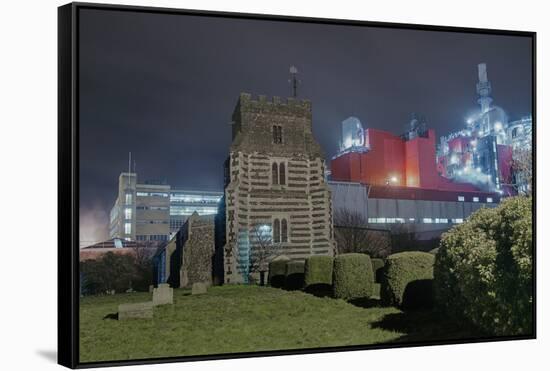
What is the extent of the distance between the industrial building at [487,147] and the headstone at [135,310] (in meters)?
6.47

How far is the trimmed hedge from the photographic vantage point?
41.3 feet

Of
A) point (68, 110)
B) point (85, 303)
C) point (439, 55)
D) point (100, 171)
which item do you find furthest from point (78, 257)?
point (439, 55)

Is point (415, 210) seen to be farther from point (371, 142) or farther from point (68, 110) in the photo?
point (68, 110)

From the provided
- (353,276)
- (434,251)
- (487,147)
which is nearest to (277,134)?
(353,276)

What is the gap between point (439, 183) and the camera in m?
14.0

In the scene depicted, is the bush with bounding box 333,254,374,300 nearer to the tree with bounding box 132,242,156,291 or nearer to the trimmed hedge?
the trimmed hedge

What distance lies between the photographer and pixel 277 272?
12.8 m

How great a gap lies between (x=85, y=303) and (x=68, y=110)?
10.5 ft

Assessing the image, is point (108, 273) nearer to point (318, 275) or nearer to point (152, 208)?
point (152, 208)

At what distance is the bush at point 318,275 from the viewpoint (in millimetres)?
12705

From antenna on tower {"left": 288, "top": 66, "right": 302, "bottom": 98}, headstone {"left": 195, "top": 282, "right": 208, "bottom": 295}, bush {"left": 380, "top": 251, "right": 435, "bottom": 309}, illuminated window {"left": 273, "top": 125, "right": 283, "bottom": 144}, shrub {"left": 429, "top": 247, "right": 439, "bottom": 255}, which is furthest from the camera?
shrub {"left": 429, "top": 247, "right": 439, "bottom": 255}

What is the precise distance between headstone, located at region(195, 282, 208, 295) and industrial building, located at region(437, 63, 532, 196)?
540 centimetres

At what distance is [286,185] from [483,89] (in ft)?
15.3

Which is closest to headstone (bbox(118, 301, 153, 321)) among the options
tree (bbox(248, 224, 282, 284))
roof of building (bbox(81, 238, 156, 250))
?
roof of building (bbox(81, 238, 156, 250))
